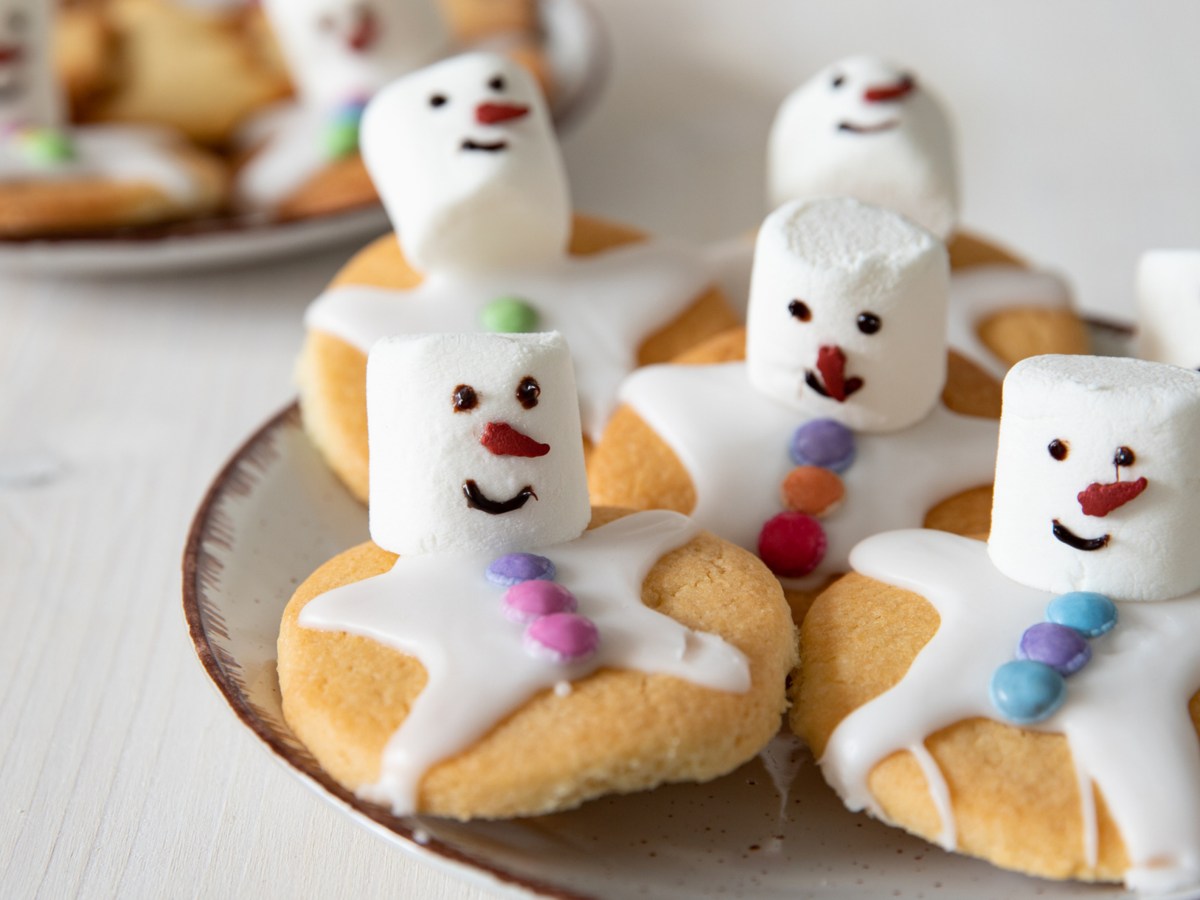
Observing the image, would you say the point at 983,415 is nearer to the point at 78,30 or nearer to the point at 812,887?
the point at 812,887

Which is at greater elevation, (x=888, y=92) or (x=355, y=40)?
(x=888, y=92)

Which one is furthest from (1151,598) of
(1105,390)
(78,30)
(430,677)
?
(78,30)

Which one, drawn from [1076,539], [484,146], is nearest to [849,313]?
[1076,539]

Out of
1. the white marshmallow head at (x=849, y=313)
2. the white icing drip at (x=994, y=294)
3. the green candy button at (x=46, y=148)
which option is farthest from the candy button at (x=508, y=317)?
the green candy button at (x=46, y=148)

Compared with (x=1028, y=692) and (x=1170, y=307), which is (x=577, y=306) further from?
(x=1028, y=692)

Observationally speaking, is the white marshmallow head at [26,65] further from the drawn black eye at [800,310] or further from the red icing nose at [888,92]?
the drawn black eye at [800,310]
